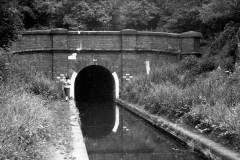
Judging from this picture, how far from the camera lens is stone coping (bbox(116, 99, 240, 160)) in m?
7.14

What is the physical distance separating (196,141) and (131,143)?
1.98m

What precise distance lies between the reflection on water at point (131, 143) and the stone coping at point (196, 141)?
171 mm

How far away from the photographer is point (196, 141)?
338 inches

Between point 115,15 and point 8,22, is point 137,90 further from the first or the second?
point 115,15

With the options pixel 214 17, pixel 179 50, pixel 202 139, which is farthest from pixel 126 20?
pixel 202 139

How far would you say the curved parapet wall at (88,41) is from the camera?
22.5m

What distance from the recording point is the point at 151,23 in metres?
36.0

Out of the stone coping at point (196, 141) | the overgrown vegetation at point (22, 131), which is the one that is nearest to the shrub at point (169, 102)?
the stone coping at point (196, 141)

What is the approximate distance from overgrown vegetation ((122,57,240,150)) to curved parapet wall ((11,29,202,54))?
4.04 meters

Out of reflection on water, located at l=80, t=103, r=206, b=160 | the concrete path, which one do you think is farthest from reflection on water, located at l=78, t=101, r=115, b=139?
the concrete path

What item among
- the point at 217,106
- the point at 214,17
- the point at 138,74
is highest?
the point at 214,17

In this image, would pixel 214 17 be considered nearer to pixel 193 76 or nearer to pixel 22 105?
A: pixel 193 76

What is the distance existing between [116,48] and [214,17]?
6626mm

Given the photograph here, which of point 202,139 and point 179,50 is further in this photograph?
point 179,50
